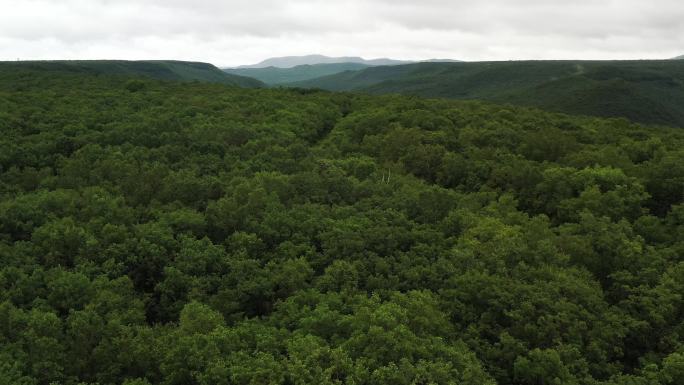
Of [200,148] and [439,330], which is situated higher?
[200,148]

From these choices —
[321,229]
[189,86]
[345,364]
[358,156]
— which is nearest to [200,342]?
[345,364]

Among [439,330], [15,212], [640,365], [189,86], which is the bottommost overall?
[640,365]

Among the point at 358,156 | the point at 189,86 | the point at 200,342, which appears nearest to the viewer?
the point at 200,342

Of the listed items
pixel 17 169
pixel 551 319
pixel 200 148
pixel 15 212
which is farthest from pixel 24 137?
pixel 551 319

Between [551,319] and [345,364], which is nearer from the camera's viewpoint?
[345,364]

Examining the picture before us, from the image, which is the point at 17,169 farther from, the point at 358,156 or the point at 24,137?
the point at 358,156

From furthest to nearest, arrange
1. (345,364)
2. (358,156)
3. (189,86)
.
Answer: (189,86) → (358,156) → (345,364)

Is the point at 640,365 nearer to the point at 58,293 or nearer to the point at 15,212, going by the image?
the point at 58,293
